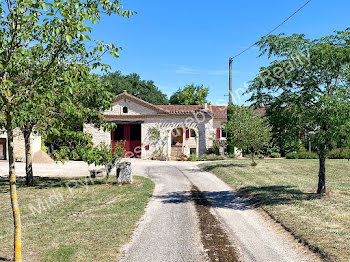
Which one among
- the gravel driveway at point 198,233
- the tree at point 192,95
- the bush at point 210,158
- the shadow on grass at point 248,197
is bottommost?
the gravel driveway at point 198,233

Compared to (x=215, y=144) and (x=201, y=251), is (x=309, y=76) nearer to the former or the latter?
(x=201, y=251)

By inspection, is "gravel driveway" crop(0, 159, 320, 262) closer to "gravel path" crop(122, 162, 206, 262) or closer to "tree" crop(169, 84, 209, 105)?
"gravel path" crop(122, 162, 206, 262)

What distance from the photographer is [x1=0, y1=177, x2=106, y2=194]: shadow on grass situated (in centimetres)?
1591

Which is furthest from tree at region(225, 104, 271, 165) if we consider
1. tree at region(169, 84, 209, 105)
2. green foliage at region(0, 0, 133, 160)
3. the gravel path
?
tree at region(169, 84, 209, 105)

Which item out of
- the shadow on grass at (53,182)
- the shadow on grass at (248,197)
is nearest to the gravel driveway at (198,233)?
the shadow on grass at (248,197)

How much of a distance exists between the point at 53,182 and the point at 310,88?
1382 centimetres

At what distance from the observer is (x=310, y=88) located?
36.3 feet

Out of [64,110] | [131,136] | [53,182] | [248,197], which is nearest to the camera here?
[64,110]

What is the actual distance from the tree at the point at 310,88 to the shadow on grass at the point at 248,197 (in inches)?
50.9

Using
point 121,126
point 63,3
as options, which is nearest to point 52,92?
point 63,3

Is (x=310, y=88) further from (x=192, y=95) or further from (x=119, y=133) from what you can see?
(x=192, y=95)

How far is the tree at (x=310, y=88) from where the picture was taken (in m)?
9.60

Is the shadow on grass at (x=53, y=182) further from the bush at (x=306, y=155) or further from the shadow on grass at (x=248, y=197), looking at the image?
the bush at (x=306, y=155)

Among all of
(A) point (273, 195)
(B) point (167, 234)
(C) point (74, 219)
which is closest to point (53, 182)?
(C) point (74, 219)
